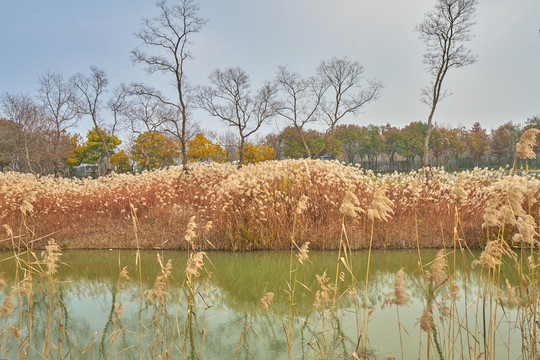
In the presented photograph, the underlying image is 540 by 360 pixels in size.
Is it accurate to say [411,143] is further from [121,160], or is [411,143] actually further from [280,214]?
[280,214]

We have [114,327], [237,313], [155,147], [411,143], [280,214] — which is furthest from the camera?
[411,143]

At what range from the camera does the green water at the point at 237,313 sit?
10.6 feet

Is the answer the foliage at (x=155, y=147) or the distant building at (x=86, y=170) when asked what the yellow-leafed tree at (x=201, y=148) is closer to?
the foliage at (x=155, y=147)

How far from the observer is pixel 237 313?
448cm

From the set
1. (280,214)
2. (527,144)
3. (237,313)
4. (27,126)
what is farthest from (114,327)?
(27,126)

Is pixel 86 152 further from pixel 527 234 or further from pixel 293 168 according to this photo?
pixel 527 234

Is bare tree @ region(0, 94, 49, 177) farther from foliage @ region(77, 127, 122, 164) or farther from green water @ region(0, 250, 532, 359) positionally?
green water @ region(0, 250, 532, 359)

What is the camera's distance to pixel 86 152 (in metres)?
45.6

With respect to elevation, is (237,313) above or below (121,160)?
below

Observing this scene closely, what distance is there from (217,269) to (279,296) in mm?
1786

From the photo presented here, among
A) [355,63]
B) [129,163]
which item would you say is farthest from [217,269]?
[129,163]

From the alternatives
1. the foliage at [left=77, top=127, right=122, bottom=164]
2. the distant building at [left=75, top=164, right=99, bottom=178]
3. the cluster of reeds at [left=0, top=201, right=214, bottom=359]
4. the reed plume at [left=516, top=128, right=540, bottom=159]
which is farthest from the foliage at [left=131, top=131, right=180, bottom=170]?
Answer: the reed plume at [left=516, top=128, right=540, bottom=159]

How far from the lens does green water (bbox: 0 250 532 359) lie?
10.6 feet

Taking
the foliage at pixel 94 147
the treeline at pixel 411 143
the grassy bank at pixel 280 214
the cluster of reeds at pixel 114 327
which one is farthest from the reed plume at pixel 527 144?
the foliage at pixel 94 147
